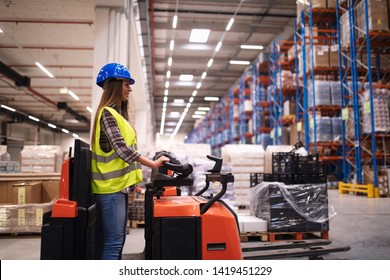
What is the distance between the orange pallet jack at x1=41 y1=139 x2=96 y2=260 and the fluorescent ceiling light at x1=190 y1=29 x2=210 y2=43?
34.0 ft

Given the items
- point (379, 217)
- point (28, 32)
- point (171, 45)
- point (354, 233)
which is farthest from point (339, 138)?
point (28, 32)

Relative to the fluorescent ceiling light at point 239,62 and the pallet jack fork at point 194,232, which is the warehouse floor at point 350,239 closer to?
the pallet jack fork at point 194,232

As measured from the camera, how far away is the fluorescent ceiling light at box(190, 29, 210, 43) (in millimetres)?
11661

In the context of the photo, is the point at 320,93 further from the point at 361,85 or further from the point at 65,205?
the point at 65,205

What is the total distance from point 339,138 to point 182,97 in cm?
1500

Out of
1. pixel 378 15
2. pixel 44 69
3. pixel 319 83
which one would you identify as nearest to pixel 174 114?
pixel 44 69

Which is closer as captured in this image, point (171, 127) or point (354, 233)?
point (354, 233)

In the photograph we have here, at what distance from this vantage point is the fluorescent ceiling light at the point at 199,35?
1166cm

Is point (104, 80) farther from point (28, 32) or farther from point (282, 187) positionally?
point (28, 32)

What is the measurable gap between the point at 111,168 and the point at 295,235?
10.5ft

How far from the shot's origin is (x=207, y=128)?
976 inches

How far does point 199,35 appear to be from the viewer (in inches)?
487

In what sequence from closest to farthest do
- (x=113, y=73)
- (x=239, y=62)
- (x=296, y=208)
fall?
1. (x=113, y=73)
2. (x=296, y=208)
3. (x=239, y=62)

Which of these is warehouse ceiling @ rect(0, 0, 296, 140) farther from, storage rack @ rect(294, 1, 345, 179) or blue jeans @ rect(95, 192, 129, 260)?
blue jeans @ rect(95, 192, 129, 260)
